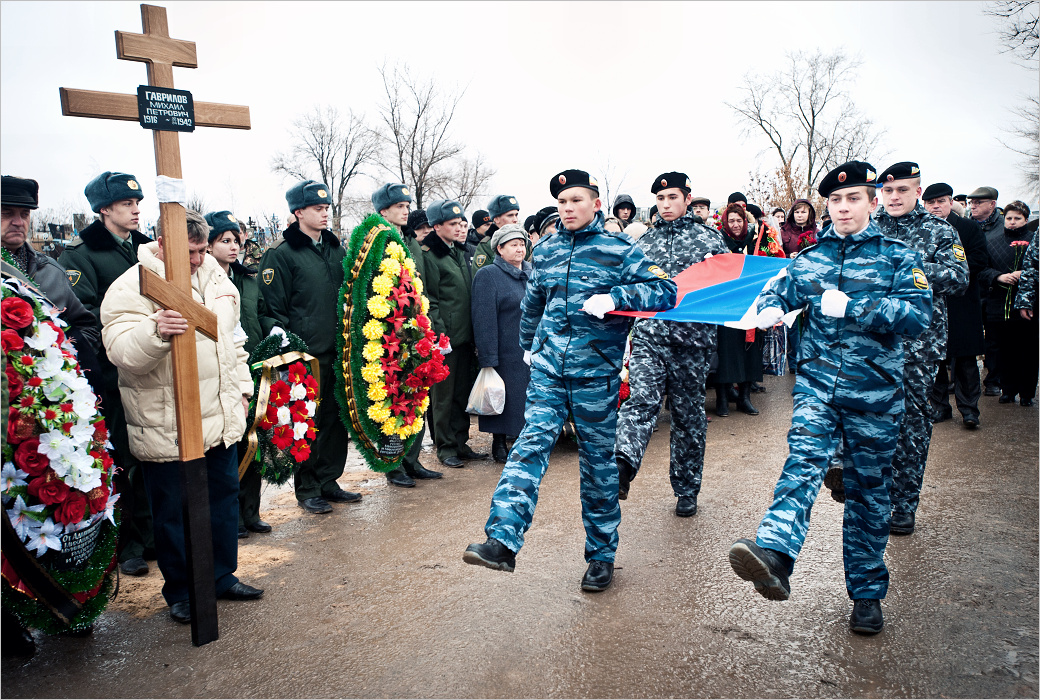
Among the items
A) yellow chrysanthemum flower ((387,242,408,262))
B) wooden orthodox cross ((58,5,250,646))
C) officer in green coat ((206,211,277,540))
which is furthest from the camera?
yellow chrysanthemum flower ((387,242,408,262))

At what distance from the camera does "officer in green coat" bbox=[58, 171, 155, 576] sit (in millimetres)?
4660

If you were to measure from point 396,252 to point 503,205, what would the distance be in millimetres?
1937

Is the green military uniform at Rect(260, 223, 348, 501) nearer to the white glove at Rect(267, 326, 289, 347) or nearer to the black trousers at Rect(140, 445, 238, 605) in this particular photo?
the white glove at Rect(267, 326, 289, 347)

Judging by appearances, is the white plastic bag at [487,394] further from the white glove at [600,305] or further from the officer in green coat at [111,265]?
the white glove at [600,305]

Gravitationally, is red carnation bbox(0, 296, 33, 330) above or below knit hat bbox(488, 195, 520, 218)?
below

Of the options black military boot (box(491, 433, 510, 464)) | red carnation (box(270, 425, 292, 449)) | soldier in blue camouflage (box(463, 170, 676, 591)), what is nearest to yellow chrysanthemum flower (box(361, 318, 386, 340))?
red carnation (box(270, 425, 292, 449))

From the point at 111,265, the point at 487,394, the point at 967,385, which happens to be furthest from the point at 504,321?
the point at 967,385

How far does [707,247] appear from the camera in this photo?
561 centimetres

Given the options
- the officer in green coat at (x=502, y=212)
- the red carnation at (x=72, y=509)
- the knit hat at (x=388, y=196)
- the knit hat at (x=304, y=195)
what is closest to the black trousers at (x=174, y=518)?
the red carnation at (x=72, y=509)

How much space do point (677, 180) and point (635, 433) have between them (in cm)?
196

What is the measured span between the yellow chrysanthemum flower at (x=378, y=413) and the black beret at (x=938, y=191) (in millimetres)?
4995

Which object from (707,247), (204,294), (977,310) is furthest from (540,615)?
(977,310)

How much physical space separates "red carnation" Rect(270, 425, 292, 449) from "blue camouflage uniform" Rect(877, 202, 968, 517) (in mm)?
4007

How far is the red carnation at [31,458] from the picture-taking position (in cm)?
337
